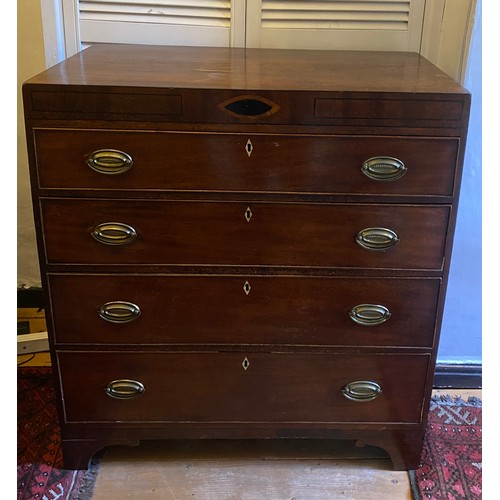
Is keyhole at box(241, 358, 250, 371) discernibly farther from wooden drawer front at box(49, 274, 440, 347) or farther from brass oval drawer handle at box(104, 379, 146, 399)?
brass oval drawer handle at box(104, 379, 146, 399)

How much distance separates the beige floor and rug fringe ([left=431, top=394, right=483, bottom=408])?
0.97 feet

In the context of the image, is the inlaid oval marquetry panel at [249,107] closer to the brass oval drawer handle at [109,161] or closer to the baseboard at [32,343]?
the brass oval drawer handle at [109,161]

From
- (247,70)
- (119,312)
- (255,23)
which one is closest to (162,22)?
(255,23)

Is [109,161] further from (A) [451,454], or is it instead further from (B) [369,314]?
(A) [451,454]

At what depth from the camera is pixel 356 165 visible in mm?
1268

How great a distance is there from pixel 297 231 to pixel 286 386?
15.3 inches

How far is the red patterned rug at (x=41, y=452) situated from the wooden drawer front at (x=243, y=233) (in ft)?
1.85

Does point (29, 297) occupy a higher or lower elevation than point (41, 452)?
higher

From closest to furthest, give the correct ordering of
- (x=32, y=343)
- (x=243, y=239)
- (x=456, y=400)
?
(x=243, y=239), (x=456, y=400), (x=32, y=343)

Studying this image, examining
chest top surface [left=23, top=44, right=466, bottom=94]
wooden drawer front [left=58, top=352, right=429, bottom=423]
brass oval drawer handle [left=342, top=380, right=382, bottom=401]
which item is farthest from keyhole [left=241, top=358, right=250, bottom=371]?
chest top surface [left=23, top=44, right=466, bottom=94]

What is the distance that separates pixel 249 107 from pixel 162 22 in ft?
1.83

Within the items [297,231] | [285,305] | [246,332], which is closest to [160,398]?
[246,332]

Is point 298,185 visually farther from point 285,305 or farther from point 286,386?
point 286,386

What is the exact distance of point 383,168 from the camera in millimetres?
1268
